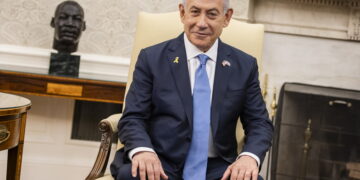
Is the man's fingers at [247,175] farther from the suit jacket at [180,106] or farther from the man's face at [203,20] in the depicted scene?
the man's face at [203,20]

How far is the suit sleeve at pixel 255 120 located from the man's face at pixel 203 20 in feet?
0.88

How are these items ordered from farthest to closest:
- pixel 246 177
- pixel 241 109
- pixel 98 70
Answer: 1. pixel 98 70
2. pixel 241 109
3. pixel 246 177

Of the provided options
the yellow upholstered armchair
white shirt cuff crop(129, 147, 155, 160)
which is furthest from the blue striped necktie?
the yellow upholstered armchair

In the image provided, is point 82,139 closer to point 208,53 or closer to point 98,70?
point 98,70

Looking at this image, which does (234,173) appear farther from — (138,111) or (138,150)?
(138,111)

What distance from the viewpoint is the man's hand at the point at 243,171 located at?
1.96 m

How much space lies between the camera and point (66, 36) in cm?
337

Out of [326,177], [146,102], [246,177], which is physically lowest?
[326,177]

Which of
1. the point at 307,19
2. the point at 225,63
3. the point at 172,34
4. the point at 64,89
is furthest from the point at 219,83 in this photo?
the point at 307,19

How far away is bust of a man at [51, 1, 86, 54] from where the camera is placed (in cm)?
336

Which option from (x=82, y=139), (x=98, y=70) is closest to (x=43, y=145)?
(x=82, y=139)

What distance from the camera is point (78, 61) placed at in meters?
3.49

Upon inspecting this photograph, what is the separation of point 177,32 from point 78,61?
39.4 inches

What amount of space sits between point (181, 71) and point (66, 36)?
4.55ft
